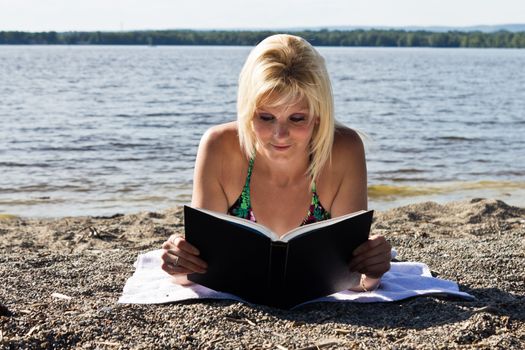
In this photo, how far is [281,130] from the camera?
3400 mm

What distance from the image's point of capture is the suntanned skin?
140 inches

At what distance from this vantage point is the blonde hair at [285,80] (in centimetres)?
332

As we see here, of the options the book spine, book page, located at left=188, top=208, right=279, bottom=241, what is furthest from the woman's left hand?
book page, located at left=188, top=208, right=279, bottom=241

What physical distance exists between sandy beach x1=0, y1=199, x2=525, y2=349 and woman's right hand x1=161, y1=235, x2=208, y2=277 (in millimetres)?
165

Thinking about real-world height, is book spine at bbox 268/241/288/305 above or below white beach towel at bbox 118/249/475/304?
above

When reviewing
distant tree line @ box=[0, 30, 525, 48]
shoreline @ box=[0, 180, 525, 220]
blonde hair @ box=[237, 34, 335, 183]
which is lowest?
distant tree line @ box=[0, 30, 525, 48]

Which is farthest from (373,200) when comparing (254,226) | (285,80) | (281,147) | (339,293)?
(254,226)

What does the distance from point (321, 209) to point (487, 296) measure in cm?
91

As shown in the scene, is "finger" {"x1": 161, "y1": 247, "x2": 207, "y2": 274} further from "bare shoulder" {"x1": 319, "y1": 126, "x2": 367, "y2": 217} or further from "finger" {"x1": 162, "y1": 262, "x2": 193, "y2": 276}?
"bare shoulder" {"x1": 319, "y1": 126, "x2": 367, "y2": 217}

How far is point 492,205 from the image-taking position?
661 centimetres

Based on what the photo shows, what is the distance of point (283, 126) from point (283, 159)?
0.41 m

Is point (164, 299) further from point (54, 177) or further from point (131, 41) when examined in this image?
point (131, 41)

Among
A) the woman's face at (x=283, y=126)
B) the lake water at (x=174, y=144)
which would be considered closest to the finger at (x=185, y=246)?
the woman's face at (x=283, y=126)

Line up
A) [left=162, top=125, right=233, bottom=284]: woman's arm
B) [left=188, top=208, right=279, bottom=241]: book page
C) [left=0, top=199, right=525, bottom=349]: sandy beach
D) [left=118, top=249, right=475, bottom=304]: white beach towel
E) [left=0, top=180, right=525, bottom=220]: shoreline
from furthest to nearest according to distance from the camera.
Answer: [left=0, top=180, right=525, bottom=220]: shoreline
[left=162, top=125, right=233, bottom=284]: woman's arm
[left=118, top=249, right=475, bottom=304]: white beach towel
[left=188, top=208, right=279, bottom=241]: book page
[left=0, top=199, right=525, bottom=349]: sandy beach
